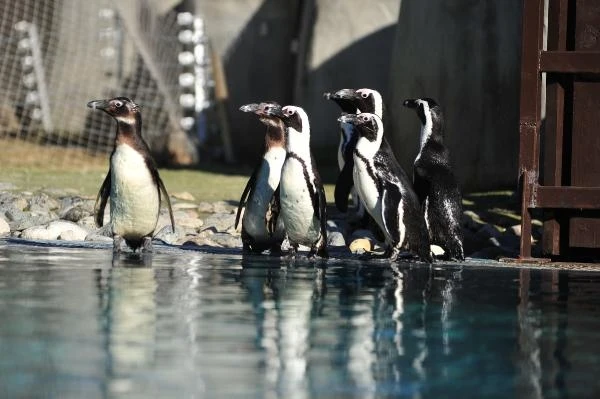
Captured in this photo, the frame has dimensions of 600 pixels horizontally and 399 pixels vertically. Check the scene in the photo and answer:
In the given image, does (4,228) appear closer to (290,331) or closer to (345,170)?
(345,170)

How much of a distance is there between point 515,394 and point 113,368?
1.18 m

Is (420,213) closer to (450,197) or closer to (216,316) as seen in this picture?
(450,197)

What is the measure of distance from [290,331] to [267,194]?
3.31 metres

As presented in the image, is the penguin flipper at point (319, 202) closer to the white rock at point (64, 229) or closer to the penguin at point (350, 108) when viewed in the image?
the penguin at point (350, 108)

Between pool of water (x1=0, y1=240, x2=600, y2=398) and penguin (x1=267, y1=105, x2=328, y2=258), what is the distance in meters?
0.66

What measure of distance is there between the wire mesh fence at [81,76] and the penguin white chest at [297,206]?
26.3ft

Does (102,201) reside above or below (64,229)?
above

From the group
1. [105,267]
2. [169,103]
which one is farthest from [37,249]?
[169,103]

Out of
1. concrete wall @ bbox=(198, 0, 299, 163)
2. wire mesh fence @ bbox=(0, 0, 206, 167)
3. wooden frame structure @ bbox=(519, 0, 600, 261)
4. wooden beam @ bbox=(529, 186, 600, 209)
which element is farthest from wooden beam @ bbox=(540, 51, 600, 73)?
concrete wall @ bbox=(198, 0, 299, 163)

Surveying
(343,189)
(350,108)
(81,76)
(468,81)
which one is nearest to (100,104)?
(343,189)

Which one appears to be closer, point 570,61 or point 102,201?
point 570,61

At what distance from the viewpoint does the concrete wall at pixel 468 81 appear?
11.9 meters

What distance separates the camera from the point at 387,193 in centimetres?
798

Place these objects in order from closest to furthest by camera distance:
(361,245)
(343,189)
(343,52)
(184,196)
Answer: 1. (343,189)
2. (361,245)
3. (184,196)
4. (343,52)
